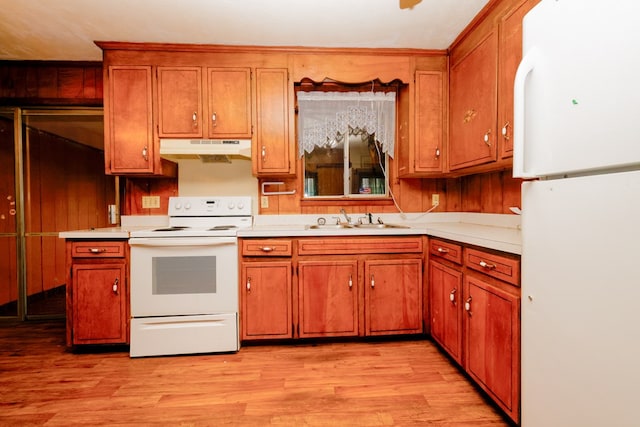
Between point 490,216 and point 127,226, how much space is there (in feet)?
9.92

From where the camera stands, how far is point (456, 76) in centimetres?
261

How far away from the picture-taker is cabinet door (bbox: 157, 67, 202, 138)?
2592 mm

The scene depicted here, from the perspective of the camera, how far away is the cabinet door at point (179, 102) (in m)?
2.59

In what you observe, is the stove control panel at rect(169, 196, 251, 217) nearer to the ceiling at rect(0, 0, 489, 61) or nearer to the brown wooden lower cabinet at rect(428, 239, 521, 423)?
the ceiling at rect(0, 0, 489, 61)

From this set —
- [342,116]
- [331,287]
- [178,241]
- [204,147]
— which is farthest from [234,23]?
[331,287]

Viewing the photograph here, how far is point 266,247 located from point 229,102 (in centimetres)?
122

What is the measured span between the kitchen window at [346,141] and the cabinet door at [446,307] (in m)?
1.03

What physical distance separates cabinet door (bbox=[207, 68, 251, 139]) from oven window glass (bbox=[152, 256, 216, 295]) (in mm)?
1011

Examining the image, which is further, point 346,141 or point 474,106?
point 346,141

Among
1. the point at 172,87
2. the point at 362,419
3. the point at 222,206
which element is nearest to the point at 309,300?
the point at 362,419

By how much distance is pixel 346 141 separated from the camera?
3061mm

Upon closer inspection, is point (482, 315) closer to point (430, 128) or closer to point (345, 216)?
point (345, 216)

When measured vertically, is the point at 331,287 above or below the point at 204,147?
below

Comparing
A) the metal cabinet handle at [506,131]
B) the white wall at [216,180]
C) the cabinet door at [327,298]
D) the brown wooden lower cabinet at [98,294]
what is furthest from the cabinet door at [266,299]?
the metal cabinet handle at [506,131]
